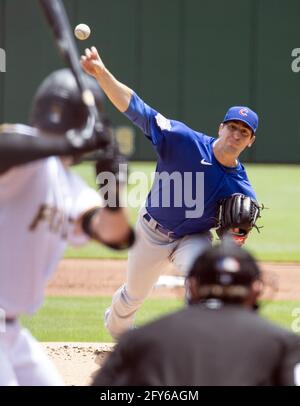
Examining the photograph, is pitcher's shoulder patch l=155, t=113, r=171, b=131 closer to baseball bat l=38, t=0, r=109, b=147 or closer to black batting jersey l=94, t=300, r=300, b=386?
baseball bat l=38, t=0, r=109, b=147

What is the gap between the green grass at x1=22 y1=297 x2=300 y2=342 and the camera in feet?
24.7

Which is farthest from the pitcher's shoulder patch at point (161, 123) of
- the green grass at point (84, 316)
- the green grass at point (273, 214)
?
the green grass at point (273, 214)

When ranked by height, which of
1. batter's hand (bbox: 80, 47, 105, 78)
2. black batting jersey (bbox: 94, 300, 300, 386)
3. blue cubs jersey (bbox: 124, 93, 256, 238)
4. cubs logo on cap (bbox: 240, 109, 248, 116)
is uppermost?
batter's hand (bbox: 80, 47, 105, 78)

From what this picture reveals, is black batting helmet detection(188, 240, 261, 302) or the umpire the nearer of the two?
the umpire

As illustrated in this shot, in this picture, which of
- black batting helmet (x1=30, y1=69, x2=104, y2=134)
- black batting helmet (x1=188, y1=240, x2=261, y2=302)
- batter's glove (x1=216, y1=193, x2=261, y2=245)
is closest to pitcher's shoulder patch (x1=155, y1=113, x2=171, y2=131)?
batter's glove (x1=216, y1=193, x2=261, y2=245)

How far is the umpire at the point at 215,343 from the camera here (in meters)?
2.58

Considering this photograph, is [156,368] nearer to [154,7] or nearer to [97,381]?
[97,381]

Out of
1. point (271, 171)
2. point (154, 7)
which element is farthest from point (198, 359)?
point (154, 7)

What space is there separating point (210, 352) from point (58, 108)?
126 centimetres

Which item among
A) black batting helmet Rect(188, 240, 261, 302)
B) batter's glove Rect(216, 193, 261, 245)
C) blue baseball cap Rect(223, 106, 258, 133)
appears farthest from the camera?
blue baseball cap Rect(223, 106, 258, 133)

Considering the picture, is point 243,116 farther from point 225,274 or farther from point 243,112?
point 225,274

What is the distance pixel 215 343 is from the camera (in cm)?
259

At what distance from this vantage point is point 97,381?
2.76 metres

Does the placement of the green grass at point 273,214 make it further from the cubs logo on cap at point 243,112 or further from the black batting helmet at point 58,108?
the black batting helmet at point 58,108
